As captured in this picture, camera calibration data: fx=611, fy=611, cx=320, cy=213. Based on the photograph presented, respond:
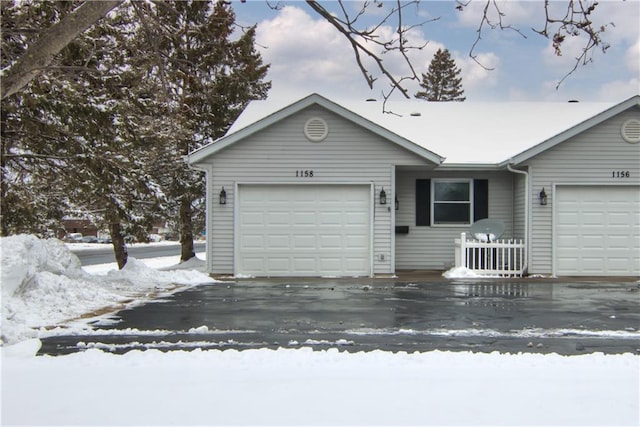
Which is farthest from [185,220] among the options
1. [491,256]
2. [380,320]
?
[380,320]

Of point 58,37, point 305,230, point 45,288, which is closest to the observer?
point 58,37

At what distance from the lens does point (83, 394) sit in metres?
4.68

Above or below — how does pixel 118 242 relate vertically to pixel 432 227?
below

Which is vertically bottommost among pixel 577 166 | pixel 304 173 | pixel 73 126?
pixel 304 173

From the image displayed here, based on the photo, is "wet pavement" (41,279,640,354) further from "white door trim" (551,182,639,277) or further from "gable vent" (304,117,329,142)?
"gable vent" (304,117,329,142)

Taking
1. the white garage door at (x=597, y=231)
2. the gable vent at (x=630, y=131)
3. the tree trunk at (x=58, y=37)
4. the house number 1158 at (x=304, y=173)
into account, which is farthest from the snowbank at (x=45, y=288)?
the gable vent at (x=630, y=131)

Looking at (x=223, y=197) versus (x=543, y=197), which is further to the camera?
(x=543, y=197)

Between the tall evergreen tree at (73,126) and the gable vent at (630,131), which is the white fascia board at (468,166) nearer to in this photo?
the gable vent at (630,131)

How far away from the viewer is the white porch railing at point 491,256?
15188mm

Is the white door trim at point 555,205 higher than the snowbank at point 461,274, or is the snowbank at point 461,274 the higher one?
the white door trim at point 555,205

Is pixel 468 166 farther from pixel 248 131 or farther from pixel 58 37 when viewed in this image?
pixel 58 37

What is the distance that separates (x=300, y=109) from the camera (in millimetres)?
14977

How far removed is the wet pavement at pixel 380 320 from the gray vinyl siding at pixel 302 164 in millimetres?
2206

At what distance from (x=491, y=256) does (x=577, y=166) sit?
10.1 ft
